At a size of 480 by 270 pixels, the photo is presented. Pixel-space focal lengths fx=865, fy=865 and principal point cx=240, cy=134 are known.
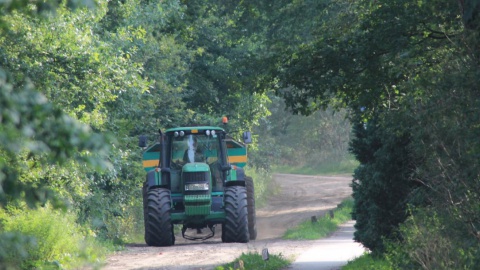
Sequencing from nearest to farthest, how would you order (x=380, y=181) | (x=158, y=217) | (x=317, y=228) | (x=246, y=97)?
(x=380, y=181), (x=158, y=217), (x=317, y=228), (x=246, y=97)

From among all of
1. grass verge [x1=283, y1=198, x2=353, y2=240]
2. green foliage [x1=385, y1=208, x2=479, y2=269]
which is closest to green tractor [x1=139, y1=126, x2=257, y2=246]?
grass verge [x1=283, y1=198, x2=353, y2=240]

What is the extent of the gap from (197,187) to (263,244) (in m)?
3.47

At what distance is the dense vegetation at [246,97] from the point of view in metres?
3.49

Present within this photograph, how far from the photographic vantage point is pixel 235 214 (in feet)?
71.4

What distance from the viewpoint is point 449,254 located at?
10492mm

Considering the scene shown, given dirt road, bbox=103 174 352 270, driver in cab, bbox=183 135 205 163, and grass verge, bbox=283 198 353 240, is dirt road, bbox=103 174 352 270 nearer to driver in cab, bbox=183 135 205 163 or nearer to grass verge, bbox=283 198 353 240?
grass verge, bbox=283 198 353 240

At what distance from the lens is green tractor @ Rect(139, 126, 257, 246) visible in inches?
859

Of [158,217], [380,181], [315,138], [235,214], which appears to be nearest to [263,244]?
[235,214]

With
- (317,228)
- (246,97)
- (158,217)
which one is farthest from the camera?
(246,97)

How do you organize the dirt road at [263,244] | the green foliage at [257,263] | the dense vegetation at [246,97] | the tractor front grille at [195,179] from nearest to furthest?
the dense vegetation at [246,97] → the green foliage at [257,263] → the dirt road at [263,244] → the tractor front grille at [195,179]

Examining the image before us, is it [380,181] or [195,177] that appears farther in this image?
[195,177]

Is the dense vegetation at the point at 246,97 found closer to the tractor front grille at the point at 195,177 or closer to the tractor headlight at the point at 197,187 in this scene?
the tractor front grille at the point at 195,177

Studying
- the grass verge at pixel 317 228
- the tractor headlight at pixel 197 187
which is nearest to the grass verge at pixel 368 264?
the tractor headlight at pixel 197 187

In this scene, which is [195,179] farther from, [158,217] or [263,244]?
[263,244]
